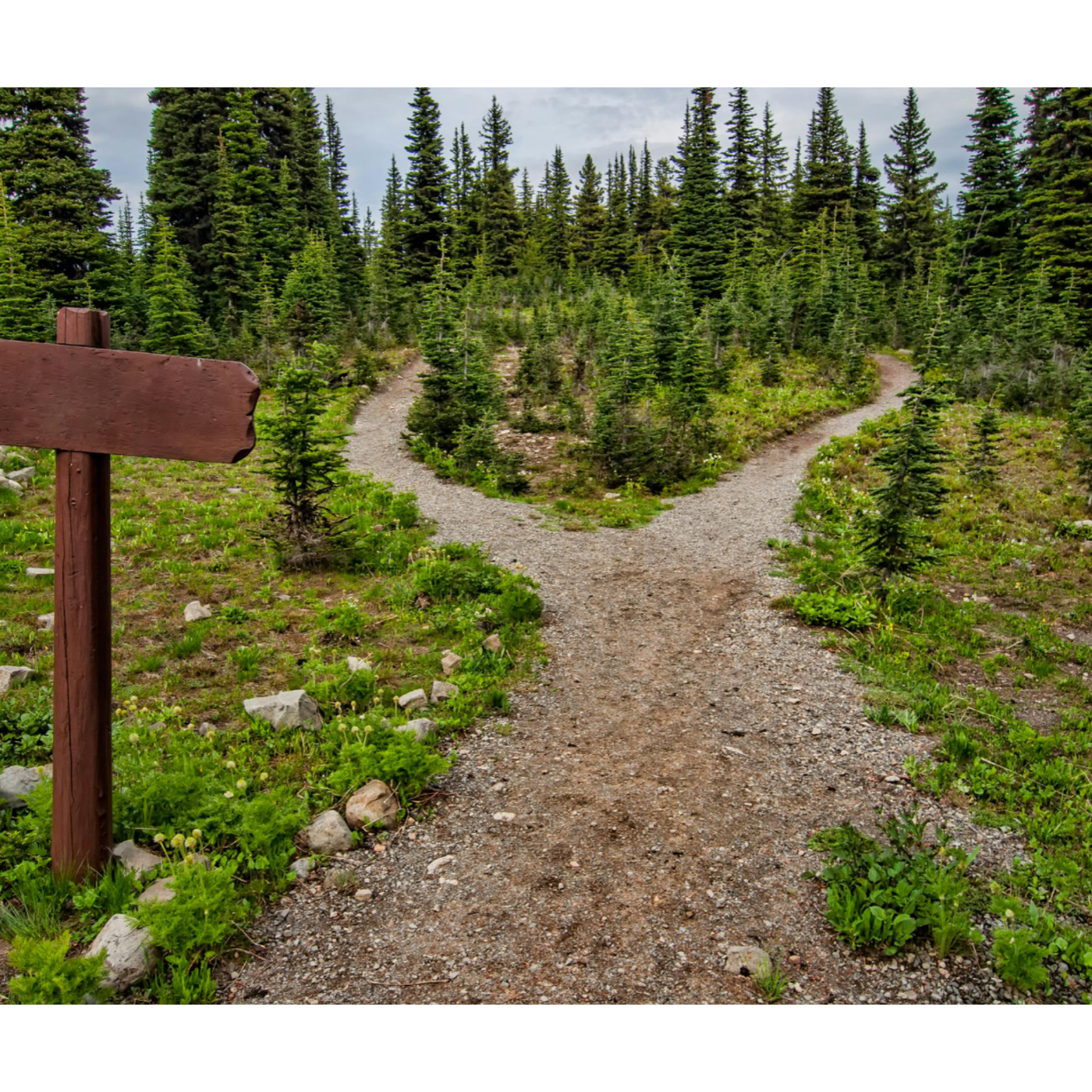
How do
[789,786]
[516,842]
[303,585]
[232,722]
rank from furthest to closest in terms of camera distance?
[303,585] < [232,722] < [789,786] < [516,842]

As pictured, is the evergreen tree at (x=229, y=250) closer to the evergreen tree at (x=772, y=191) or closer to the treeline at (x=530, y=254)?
the treeline at (x=530, y=254)

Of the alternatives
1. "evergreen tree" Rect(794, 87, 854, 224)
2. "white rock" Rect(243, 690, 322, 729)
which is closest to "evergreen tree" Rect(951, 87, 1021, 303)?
"evergreen tree" Rect(794, 87, 854, 224)

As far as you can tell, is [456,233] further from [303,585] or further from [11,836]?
[11,836]

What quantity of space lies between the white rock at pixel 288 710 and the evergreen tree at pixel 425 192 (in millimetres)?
33010

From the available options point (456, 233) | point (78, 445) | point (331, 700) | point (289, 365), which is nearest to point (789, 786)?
point (331, 700)

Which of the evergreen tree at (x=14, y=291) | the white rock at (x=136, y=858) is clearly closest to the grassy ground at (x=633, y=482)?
the white rock at (x=136, y=858)

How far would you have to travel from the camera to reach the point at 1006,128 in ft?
128

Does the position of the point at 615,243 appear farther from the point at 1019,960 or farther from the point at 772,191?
the point at 1019,960

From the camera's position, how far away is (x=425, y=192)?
121ft

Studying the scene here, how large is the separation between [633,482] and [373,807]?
1342 cm

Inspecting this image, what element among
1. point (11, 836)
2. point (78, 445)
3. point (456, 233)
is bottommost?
point (11, 836)

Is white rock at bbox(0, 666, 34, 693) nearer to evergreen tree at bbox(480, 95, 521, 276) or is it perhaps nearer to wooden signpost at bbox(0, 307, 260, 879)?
wooden signpost at bbox(0, 307, 260, 879)
